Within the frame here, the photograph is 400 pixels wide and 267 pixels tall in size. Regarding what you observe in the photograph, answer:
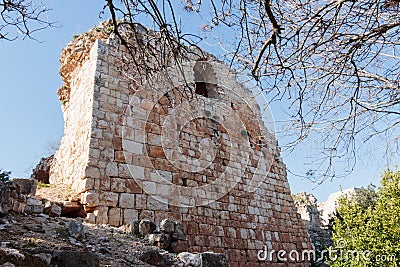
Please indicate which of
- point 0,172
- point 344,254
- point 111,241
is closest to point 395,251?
point 344,254

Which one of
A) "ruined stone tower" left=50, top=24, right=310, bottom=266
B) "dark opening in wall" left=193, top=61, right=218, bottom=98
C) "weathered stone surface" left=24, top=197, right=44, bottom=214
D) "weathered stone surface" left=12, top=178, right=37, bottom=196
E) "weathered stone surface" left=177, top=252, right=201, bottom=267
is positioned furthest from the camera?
"dark opening in wall" left=193, top=61, right=218, bottom=98

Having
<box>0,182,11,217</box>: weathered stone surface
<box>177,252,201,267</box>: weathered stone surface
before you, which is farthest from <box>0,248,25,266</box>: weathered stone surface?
<box>177,252,201,267</box>: weathered stone surface

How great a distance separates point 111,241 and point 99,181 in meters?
1.40

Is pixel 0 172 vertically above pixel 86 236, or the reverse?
pixel 0 172

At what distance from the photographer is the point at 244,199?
23.7ft

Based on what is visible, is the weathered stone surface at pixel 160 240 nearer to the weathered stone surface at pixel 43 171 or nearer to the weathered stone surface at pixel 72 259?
the weathered stone surface at pixel 72 259

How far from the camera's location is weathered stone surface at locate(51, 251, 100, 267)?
99.3 inches

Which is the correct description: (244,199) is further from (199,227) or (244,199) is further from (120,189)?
(120,189)

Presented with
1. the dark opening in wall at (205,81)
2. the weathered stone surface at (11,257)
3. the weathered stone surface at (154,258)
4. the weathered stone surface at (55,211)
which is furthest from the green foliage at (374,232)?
the weathered stone surface at (11,257)

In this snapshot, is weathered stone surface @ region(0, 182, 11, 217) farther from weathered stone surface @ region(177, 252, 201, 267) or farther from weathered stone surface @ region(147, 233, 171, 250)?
weathered stone surface @ region(177, 252, 201, 267)

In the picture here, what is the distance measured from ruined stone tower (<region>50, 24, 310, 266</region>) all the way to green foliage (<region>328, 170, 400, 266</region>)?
6.15ft

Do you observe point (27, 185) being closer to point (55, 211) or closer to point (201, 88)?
point (55, 211)

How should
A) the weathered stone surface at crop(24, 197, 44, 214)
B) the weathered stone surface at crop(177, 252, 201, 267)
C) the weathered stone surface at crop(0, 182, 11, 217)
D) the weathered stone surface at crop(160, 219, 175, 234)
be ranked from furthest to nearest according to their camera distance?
the weathered stone surface at crop(160, 219, 175, 234) → the weathered stone surface at crop(24, 197, 44, 214) → the weathered stone surface at crop(177, 252, 201, 267) → the weathered stone surface at crop(0, 182, 11, 217)

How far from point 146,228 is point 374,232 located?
3442mm
